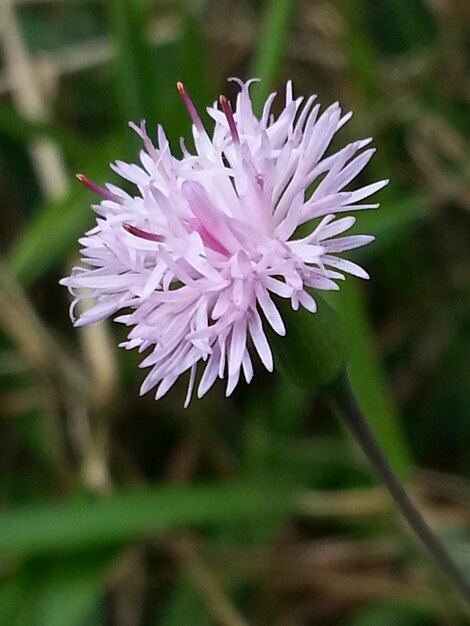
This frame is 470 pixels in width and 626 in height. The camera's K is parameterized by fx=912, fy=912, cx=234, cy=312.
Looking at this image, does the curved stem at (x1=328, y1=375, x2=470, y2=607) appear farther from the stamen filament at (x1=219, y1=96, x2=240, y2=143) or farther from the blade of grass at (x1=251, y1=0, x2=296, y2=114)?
the blade of grass at (x1=251, y1=0, x2=296, y2=114)

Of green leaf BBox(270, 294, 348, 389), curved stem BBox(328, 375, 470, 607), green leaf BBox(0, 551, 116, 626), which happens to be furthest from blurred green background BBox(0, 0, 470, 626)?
green leaf BBox(270, 294, 348, 389)

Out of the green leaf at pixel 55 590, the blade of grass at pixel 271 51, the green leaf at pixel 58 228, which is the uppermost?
the blade of grass at pixel 271 51

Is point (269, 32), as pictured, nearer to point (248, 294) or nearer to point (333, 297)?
point (333, 297)

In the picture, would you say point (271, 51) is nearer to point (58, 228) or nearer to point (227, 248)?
point (58, 228)

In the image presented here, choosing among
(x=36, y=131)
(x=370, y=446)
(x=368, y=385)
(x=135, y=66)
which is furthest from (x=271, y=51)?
(x=370, y=446)

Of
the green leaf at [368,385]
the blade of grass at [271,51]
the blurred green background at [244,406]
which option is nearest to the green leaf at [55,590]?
the blurred green background at [244,406]

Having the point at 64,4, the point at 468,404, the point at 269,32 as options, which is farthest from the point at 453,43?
the point at 64,4

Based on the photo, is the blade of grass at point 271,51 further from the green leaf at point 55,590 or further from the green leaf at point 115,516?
the green leaf at point 55,590
